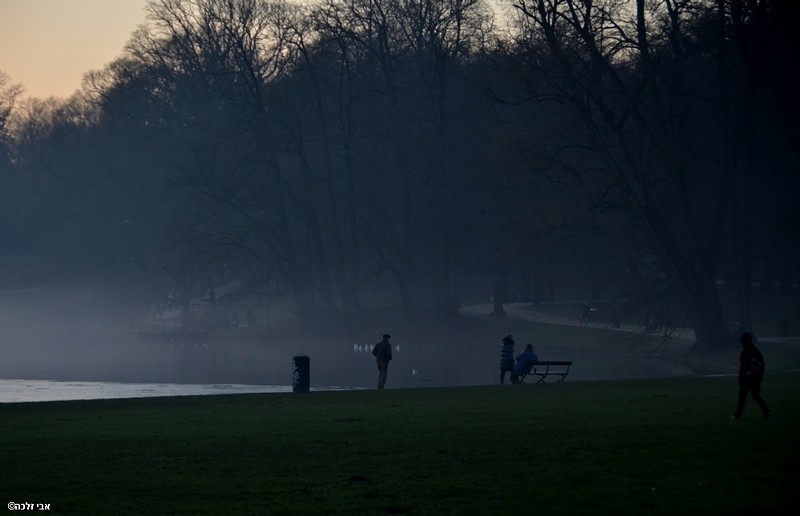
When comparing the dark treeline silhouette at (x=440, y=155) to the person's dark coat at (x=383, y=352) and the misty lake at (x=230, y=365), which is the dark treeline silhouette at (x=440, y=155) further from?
the person's dark coat at (x=383, y=352)

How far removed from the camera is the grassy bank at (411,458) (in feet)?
47.8

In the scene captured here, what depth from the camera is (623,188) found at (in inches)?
2008

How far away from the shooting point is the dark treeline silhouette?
51.9 m

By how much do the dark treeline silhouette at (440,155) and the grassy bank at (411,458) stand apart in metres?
28.0

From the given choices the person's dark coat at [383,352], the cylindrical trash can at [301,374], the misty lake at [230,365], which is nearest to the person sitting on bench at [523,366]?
the person's dark coat at [383,352]

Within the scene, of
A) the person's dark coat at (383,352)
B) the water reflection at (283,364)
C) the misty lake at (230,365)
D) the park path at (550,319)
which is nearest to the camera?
the person's dark coat at (383,352)

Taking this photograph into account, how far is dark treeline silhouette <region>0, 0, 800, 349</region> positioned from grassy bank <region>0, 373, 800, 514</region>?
2804cm

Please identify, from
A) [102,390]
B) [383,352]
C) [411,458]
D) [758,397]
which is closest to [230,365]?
[102,390]

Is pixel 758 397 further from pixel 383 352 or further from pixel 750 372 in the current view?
pixel 383 352

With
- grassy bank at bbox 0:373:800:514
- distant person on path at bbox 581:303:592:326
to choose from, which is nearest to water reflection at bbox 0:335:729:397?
distant person on path at bbox 581:303:592:326

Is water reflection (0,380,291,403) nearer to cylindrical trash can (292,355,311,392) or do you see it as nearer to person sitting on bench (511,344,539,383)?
cylindrical trash can (292,355,311,392)

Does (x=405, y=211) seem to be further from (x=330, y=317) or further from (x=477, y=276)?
(x=477, y=276)

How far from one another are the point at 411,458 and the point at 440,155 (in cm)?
5851

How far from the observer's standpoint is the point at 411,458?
17359 millimetres
